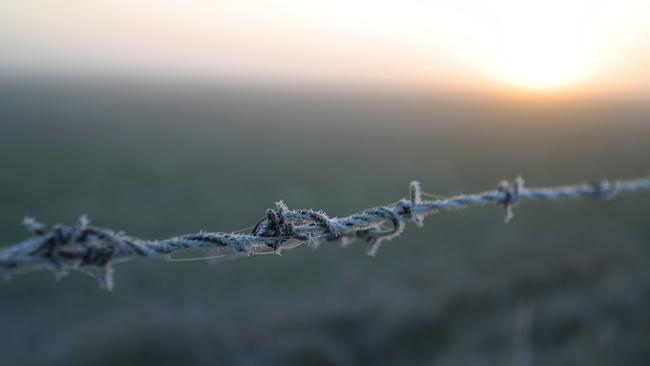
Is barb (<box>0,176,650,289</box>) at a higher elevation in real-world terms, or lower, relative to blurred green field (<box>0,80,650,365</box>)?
higher

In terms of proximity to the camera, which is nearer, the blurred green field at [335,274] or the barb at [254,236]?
the barb at [254,236]

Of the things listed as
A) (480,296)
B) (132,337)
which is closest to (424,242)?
(480,296)

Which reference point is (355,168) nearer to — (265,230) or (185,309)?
(185,309)

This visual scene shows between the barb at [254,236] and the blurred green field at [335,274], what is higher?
the barb at [254,236]

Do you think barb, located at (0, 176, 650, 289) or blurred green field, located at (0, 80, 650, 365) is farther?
blurred green field, located at (0, 80, 650, 365)

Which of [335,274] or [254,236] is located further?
[335,274]
